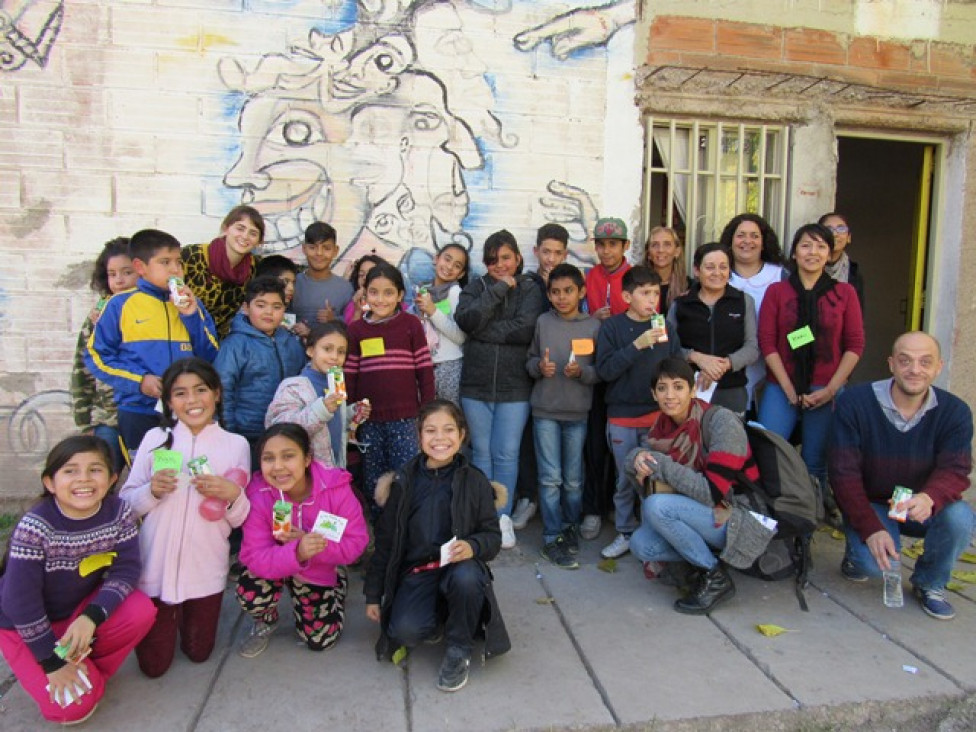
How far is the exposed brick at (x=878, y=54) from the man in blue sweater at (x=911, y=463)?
9.65 feet

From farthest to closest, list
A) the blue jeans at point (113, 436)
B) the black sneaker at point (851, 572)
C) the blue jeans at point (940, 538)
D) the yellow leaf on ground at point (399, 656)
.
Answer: the black sneaker at point (851, 572)
the blue jeans at point (113, 436)
the blue jeans at point (940, 538)
the yellow leaf on ground at point (399, 656)

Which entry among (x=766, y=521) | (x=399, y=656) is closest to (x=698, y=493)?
(x=766, y=521)

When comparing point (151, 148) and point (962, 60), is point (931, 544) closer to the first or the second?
point (962, 60)

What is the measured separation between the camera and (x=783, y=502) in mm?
3557

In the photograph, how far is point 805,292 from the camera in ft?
14.5

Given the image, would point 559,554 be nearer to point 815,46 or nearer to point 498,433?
point 498,433

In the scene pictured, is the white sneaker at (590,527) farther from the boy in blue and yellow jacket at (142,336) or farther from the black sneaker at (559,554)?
the boy in blue and yellow jacket at (142,336)

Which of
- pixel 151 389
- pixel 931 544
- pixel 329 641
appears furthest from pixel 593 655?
pixel 151 389

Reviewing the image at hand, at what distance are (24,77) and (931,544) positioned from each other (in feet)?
20.3

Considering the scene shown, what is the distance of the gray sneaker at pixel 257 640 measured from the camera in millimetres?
3170

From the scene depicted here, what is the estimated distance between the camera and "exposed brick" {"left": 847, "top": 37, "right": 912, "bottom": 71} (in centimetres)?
541

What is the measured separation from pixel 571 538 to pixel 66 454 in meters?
2.87

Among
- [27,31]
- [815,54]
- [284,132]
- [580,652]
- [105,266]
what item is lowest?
[580,652]

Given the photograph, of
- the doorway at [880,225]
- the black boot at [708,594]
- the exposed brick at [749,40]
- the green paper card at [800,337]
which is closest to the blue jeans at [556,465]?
the black boot at [708,594]
